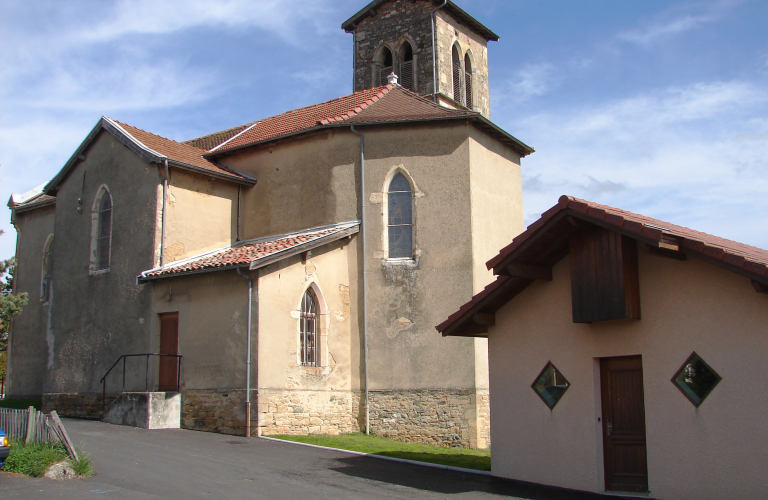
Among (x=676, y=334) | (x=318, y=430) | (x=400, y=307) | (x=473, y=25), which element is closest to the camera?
(x=676, y=334)

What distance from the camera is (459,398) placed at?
1716cm

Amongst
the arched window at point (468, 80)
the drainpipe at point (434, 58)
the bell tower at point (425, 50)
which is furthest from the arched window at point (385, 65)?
the arched window at point (468, 80)

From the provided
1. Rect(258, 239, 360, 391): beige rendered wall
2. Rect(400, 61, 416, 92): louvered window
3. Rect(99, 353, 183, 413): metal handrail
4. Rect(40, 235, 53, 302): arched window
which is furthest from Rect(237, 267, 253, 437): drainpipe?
Rect(400, 61, 416, 92): louvered window

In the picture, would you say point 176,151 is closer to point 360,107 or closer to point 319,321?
point 360,107

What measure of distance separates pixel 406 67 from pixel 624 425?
66.4 feet

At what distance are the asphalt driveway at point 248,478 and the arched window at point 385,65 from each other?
17.7 m

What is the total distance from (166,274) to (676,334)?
1219 centimetres

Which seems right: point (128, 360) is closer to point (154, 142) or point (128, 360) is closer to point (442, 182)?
point (154, 142)

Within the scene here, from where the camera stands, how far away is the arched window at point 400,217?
18.5 m

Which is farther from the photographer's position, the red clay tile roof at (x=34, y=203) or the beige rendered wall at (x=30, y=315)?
the red clay tile roof at (x=34, y=203)

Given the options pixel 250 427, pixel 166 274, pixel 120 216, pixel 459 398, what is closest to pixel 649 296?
pixel 459 398

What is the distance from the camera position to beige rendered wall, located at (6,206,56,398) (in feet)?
80.0

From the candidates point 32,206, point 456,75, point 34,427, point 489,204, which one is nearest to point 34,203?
point 32,206

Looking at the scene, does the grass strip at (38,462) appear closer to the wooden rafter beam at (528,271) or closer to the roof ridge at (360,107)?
the wooden rafter beam at (528,271)
